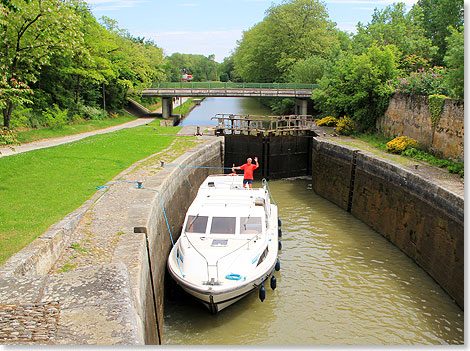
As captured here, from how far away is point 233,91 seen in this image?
123 ft

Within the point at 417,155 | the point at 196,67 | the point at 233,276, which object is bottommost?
the point at 233,276

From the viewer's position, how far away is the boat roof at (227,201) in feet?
36.8

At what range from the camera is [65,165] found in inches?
586

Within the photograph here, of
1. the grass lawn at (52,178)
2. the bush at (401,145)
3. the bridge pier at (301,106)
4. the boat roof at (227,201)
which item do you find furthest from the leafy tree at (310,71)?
the boat roof at (227,201)

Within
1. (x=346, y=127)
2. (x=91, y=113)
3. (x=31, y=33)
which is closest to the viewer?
(x=31, y=33)

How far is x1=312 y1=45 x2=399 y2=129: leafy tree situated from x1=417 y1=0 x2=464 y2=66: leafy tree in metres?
10.5

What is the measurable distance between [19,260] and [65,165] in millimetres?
8602

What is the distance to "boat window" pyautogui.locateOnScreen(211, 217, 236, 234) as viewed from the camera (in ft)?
35.3

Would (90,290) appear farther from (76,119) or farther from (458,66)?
(76,119)

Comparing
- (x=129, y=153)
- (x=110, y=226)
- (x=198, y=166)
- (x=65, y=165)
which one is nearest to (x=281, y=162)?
(x=198, y=166)

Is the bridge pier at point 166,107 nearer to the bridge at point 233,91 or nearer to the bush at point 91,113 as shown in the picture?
the bridge at point 233,91

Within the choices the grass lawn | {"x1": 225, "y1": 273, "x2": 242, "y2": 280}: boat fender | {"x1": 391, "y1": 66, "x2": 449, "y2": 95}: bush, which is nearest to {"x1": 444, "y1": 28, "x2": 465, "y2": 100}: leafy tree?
{"x1": 391, "y1": 66, "x2": 449, "y2": 95}: bush

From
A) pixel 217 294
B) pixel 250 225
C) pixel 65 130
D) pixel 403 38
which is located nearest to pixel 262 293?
pixel 217 294

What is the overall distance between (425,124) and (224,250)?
11.3 m
